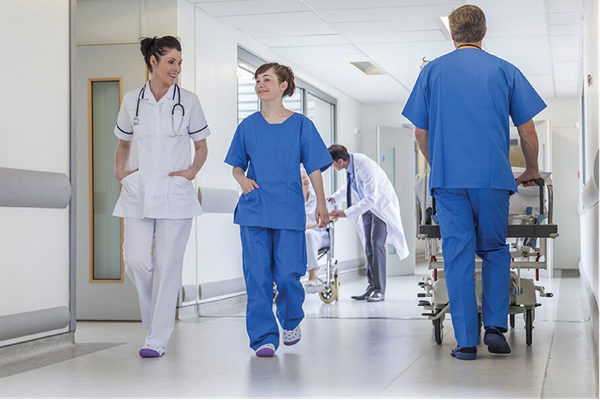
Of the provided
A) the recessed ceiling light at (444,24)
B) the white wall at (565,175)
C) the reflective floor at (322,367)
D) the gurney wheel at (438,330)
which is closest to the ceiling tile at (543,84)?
the white wall at (565,175)

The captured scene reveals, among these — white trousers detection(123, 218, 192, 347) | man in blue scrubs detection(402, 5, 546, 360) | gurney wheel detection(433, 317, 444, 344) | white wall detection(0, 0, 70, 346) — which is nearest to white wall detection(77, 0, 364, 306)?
white wall detection(0, 0, 70, 346)

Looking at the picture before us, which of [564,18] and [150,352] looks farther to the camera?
[564,18]

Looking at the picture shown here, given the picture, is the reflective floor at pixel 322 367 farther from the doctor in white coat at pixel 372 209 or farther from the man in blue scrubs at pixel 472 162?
the doctor in white coat at pixel 372 209

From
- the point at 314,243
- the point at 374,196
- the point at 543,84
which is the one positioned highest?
the point at 543,84

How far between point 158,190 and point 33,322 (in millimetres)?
902

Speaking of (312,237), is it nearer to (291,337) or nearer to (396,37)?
(396,37)

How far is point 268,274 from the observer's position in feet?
12.4

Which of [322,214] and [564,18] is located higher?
[564,18]

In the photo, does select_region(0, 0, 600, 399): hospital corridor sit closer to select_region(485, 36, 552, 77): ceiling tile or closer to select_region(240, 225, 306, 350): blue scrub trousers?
select_region(240, 225, 306, 350): blue scrub trousers

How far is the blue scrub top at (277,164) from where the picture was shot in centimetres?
375

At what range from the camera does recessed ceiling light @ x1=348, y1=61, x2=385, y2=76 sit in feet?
28.8

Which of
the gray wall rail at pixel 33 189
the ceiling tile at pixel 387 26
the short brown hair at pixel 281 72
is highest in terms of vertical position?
the ceiling tile at pixel 387 26

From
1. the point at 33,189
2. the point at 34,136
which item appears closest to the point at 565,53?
the point at 34,136

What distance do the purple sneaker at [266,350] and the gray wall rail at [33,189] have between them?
1.31m
